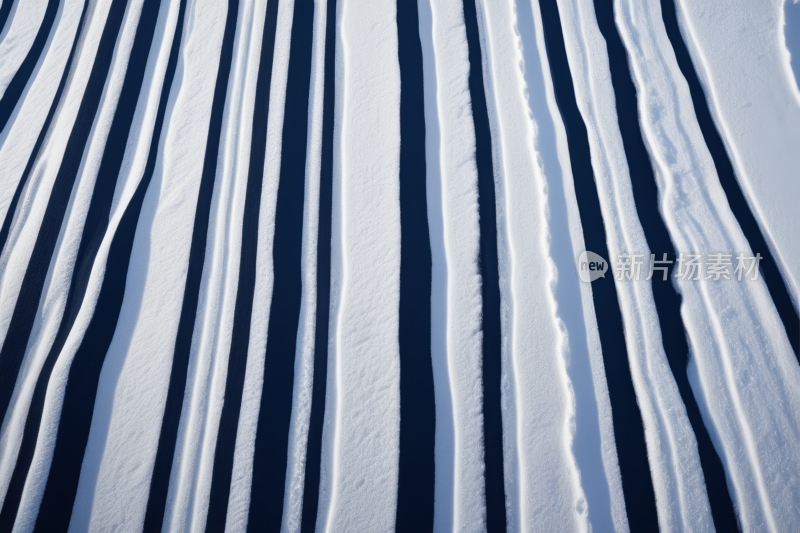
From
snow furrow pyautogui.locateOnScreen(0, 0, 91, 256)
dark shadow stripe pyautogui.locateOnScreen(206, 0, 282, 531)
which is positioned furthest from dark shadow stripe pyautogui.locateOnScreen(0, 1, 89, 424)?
dark shadow stripe pyautogui.locateOnScreen(206, 0, 282, 531)

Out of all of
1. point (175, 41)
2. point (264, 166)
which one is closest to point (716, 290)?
point (264, 166)

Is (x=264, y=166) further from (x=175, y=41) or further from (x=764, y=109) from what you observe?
(x=764, y=109)

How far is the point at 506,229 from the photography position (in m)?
1.10

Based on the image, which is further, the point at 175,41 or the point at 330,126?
the point at 175,41

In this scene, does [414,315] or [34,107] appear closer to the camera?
[414,315]

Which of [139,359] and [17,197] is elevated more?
[17,197]

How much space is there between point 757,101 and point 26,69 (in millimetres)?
2198

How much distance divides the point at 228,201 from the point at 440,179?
0.57 meters

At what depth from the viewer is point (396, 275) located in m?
1.07

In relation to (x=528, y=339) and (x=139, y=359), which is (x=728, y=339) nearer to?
(x=528, y=339)

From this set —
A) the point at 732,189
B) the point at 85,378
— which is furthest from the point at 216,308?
the point at 732,189

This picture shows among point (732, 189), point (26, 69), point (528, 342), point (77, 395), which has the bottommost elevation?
point (77, 395)

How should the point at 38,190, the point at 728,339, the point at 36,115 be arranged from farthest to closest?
the point at 36,115
the point at 38,190
the point at 728,339

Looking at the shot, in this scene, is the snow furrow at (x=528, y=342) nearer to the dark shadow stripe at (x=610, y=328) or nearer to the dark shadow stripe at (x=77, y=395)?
the dark shadow stripe at (x=610, y=328)
